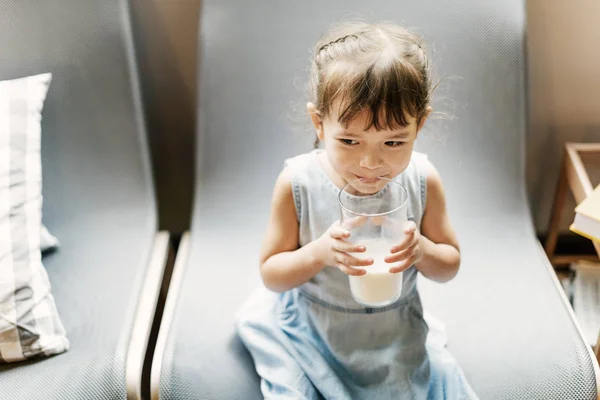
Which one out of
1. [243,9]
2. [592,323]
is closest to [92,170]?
[243,9]

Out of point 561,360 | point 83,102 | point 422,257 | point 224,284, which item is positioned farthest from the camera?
point 83,102

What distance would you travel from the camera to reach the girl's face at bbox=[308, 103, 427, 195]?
2.96ft

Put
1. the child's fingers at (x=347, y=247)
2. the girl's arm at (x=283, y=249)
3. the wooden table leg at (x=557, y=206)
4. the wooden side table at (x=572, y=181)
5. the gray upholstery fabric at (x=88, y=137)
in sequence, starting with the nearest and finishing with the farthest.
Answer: the child's fingers at (x=347, y=247), the girl's arm at (x=283, y=249), the gray upholstery fabric at (x=88, y=137), the wooden side table at (x=572, y=181), the wooden table leg at (x=557, y=206)

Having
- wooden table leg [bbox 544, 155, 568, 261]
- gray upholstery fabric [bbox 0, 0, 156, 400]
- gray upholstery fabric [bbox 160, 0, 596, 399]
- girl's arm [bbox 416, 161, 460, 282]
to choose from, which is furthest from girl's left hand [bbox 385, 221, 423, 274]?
wooden table leg [bbox 544, 155, 568, 261]

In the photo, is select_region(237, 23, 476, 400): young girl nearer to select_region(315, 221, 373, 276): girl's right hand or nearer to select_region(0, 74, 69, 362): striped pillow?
select_region(315, 221, 373, 276): girl's right hand

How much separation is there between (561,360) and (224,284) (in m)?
0.65

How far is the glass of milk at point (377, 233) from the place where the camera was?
880 millimetres

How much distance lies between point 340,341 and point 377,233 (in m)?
0.27

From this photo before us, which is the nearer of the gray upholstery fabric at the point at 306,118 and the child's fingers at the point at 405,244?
the child's fingers at the point at 405,244

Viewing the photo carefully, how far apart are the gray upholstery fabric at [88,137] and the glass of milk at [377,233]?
551 millimetres

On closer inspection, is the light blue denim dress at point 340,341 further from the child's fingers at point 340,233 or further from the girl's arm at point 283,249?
the child's fingers at point 340,233

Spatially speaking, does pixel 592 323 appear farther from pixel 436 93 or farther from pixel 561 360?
pixel 436 93

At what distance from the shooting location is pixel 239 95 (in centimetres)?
147

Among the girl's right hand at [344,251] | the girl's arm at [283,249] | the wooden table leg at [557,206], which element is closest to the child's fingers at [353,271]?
the girl's right hand at [344,251]
